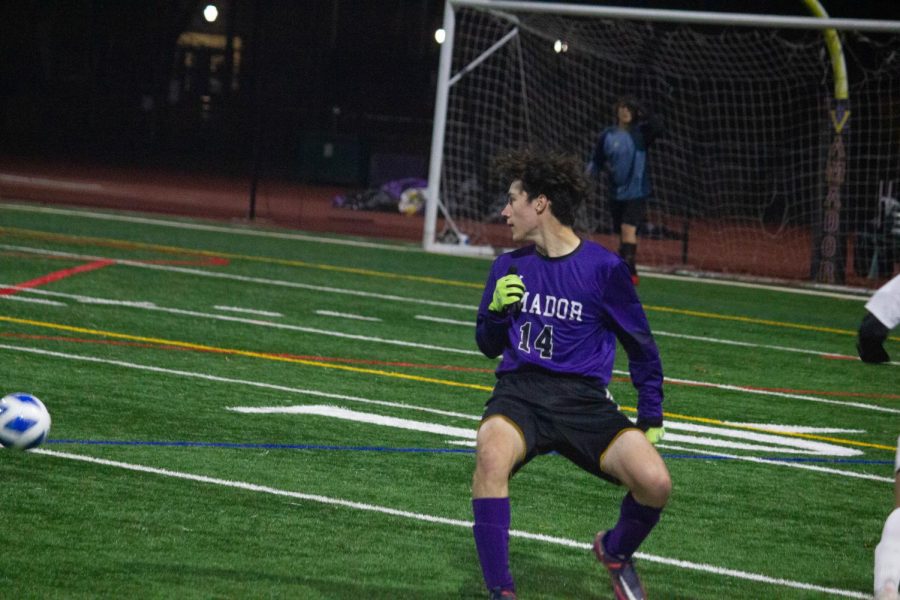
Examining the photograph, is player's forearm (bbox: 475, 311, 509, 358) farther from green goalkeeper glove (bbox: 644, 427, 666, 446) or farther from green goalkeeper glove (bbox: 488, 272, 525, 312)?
green goalkeeper glove (bbox: 644, 427, 666, 446)

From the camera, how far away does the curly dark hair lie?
6180 mm

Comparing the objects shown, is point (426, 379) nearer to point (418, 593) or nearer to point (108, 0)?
point (418, 593)

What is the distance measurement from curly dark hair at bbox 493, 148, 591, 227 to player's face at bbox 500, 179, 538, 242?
25 mm

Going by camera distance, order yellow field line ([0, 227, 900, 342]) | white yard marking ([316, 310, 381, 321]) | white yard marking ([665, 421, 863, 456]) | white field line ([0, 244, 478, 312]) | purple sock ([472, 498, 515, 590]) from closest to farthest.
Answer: purple sock ([472, 498, 515, 590]), white yard marking ([665, 421, 863, 456]), white yard marking ([316, 310, 381, 321]), white field line ([0, 244, 478, 312]), yellow field line ([0, 227, 900, 342])

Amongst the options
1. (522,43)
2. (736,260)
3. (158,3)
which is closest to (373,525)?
(522,43)

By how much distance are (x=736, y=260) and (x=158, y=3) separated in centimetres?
2166

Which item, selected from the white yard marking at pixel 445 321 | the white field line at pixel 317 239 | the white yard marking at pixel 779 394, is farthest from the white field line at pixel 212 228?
the white yard marking at pixel 779 394

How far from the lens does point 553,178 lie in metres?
6.18

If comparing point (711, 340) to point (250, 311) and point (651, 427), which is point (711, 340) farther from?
point (651, 427)

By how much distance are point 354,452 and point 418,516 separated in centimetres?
145

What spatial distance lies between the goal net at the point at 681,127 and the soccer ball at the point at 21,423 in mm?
13983

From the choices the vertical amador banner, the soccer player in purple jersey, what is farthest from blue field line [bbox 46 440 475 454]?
the vertical amador banner

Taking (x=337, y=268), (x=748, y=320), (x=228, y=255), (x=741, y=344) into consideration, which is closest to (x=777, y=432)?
(x=741, y=344)

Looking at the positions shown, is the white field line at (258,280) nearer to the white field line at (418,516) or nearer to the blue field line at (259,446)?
the blue field line at (259,446)
